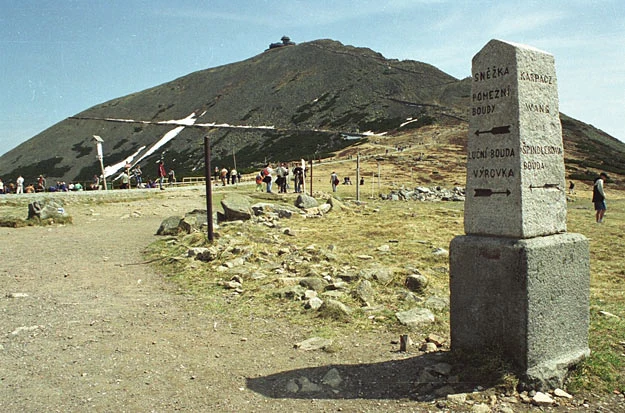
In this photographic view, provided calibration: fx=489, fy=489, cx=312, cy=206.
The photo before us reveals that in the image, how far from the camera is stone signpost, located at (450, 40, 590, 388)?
427 centimetres

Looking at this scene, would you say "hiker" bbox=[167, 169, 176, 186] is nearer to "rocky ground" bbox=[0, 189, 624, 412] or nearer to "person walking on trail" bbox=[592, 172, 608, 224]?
"person walking on trail" bbox=[592, 172, 608, 224]

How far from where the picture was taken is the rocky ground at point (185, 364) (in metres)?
4.24

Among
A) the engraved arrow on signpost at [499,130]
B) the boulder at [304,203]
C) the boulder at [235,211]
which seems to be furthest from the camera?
the boulder at [304,203]

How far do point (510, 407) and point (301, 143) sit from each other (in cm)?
9632

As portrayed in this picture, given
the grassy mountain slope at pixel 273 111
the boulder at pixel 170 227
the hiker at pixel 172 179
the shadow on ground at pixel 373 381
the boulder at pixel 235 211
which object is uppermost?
the grassy mountain slope at pixel 273 111

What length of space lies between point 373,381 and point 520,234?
1.93 m

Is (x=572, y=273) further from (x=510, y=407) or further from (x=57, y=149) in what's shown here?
(x=57, y=149)

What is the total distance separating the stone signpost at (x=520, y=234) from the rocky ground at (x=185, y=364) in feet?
1.54

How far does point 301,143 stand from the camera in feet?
325

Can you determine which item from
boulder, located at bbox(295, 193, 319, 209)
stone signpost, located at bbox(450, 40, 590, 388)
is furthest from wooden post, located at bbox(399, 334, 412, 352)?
boulder, located at bbox(295, 193, 319, 209)

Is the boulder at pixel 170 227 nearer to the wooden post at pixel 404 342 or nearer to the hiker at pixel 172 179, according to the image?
the wooden post at pixel 404 342

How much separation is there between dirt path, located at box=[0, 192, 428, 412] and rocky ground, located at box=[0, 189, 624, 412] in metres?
0.01

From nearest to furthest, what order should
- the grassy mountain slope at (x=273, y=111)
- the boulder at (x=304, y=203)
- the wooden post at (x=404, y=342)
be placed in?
the wooden post at (x=404, y=342), the boulder at (x=304, y=203), the grassy mountain slope at (x=273, y=111)

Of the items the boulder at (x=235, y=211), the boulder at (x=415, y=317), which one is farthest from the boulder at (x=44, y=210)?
the boulder at (x=415, y=317)
